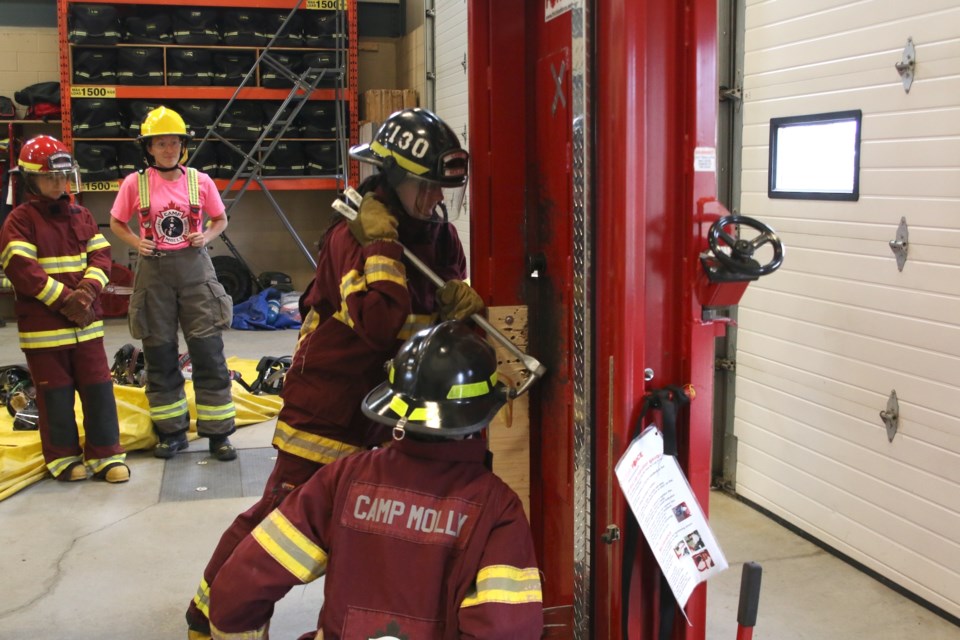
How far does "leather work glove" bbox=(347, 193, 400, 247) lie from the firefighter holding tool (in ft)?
10.6

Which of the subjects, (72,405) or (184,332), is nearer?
(72,405)

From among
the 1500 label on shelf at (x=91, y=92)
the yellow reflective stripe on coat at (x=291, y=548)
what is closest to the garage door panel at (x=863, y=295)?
the yellow reflective stripe on coat at (x=291, y=548)

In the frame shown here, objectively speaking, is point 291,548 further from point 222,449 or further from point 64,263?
point 222,449

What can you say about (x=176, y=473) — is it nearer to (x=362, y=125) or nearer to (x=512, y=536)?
(x=512, y=536)

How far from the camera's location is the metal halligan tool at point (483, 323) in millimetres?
2709

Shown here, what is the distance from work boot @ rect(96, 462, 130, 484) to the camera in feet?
19.3

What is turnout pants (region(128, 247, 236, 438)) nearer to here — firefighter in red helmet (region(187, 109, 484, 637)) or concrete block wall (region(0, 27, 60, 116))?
firefighter in red helmet (region(187, 109, 484, 637))

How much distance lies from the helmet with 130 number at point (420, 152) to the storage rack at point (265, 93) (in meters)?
9.00

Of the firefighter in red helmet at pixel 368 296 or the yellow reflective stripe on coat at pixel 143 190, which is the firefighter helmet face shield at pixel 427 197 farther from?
the yellow reflective stripe on coat at pixel 143 190

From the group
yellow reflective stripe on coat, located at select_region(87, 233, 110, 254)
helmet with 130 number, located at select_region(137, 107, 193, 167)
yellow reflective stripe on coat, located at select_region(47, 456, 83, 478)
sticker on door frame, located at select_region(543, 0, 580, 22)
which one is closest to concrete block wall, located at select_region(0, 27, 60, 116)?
helmet with 130 number, located at select_region(137, 107, 193, 167)

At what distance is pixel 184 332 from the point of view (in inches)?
247

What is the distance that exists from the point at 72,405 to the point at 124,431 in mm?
679

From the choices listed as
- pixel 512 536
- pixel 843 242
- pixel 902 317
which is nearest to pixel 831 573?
pixel 902 317

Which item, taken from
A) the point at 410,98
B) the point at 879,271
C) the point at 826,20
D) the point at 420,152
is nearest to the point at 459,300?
the point at 420,152
